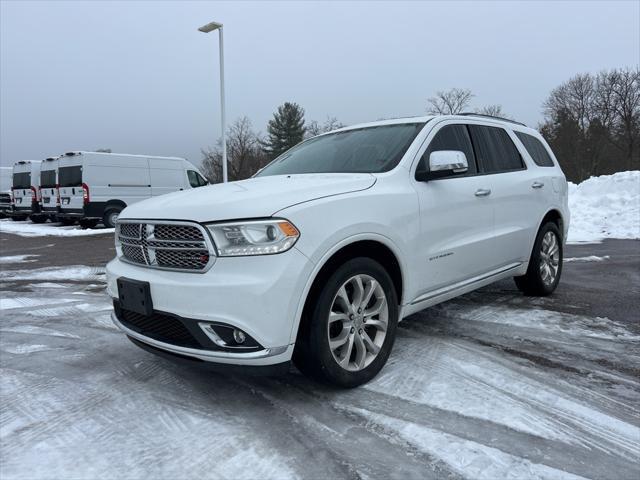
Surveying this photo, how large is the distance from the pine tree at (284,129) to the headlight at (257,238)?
189 ft

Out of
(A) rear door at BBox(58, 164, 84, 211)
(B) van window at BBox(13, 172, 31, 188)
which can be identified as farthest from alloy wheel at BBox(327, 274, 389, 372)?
(B) van window at BBox(13, 172, 31, 188)

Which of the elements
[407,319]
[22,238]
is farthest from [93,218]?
[407,319]

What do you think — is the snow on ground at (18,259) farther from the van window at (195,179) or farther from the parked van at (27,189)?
the parked van at (27,189)

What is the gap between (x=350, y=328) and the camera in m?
2.85

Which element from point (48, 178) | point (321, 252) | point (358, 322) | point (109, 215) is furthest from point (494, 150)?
point (48, 178)

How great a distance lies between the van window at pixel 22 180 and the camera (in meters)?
18.7

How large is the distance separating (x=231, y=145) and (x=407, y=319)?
171ft

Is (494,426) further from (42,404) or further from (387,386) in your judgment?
(42,404)

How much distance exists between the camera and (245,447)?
7.63ft

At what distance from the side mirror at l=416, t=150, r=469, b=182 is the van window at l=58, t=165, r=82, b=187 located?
47.1ft

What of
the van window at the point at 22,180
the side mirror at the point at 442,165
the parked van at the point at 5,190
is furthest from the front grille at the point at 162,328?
the parked van at the point at 5,190

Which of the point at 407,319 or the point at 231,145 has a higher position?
the point at 231,145

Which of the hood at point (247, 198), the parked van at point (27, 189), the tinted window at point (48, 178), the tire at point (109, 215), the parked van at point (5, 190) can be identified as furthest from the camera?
the parked van at point (5, 190)

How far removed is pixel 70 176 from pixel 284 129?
150 feet
